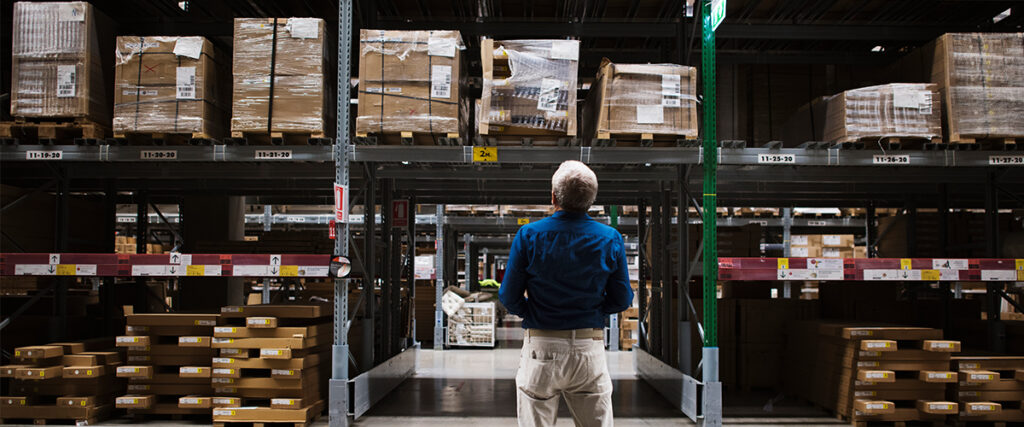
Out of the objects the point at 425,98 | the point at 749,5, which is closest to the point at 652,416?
the point at 425,98

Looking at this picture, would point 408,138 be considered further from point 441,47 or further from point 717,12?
point 717,12

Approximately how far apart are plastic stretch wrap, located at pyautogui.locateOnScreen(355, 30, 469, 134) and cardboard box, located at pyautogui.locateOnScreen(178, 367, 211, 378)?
2929mm

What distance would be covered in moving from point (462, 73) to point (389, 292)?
3.98m

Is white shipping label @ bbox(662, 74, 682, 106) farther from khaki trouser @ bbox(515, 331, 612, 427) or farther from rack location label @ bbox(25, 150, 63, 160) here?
rack location label @ bbox(25, 150, 63, 160)

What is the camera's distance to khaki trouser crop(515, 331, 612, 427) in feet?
10.1

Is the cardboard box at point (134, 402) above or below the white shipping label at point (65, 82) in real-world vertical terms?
below

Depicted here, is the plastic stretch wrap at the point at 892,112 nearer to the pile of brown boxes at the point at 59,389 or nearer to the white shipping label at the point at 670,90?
the white shipping label at the point at 670,90

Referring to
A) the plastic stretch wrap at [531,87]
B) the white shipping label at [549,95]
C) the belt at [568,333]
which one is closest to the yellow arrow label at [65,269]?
the plastic stretch wrap at [531,87]

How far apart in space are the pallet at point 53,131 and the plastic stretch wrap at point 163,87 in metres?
0.38

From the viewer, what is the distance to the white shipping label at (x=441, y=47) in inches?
253

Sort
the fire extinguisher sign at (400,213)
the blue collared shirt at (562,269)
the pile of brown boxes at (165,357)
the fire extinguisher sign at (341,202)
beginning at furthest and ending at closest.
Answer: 1. the fire extinguisher sign at (400,213)
2. the pile of brown boxes at (165,357)
3. the fire extinguisher sign at (341,202)
4. the blue collared shirt at (562,269)

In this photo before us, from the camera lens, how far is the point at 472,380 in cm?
1015

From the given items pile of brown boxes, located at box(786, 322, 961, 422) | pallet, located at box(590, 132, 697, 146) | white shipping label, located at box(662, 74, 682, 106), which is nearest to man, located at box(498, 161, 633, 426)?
pallet, located at box(590, 132, 697, 146)

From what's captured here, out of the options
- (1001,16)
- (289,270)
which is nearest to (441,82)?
(289,270)
